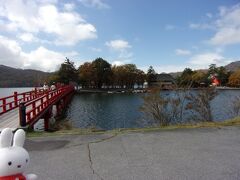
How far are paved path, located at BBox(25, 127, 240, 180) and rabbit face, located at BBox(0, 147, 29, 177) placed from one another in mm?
1797

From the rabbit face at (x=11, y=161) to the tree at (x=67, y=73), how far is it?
9547 cm

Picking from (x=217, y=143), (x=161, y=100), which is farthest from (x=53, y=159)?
(x=161, y=100)

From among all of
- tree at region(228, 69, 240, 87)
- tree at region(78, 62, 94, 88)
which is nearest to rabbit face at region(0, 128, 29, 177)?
tree at region(78, 62, 94, 88)

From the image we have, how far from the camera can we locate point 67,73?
99.6 metres

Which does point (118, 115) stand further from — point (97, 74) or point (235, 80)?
point (235, 80)

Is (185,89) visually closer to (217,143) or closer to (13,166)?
(217,143)

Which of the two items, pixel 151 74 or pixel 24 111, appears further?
pixel 151 74

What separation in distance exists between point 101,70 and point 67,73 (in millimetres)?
12746

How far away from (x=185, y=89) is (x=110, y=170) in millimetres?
12693

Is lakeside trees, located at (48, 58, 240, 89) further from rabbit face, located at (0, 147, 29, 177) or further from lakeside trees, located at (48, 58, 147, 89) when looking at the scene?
rabbit face, located at (0, 147, 29, 177)

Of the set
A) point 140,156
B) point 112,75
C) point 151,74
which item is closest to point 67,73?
point 112,75

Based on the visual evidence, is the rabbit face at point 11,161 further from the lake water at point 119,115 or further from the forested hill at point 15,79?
the forested hill at point 15,79

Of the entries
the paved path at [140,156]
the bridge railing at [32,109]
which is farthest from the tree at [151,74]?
the paved path at [140,156]

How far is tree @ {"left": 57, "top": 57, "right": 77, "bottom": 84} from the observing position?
97.7 meters
